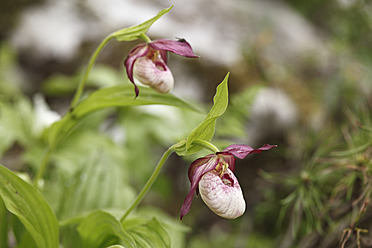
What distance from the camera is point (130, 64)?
744 mm

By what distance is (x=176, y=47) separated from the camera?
0.71 m

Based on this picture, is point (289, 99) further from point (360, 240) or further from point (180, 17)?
point (360, 240)

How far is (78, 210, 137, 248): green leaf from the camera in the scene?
2.34ft

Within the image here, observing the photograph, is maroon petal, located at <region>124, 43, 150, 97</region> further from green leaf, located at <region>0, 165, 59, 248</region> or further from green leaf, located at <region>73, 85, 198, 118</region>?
green leaf, located at <region>0, 165, 59, 248</region>

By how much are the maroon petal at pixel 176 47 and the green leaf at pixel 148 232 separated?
355 millimetres

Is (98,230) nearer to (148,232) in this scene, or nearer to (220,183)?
(148,232)

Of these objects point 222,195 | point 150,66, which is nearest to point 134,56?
point 150,66

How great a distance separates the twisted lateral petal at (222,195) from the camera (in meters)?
0.57

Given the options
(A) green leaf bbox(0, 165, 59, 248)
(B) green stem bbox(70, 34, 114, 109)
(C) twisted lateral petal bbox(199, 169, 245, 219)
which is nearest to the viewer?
(C) twisted lateral petal bbox(199, 169, 245, 219)

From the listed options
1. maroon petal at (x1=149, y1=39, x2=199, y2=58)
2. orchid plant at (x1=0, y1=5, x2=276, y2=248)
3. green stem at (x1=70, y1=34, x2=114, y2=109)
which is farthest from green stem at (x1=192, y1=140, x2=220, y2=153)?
green stem at (x1=70, y1=34, x2=114, y2=109)

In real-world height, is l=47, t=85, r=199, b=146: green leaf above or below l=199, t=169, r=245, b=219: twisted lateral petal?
above

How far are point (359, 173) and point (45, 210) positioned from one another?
760 mm

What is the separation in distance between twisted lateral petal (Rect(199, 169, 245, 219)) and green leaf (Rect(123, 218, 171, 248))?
17 cm

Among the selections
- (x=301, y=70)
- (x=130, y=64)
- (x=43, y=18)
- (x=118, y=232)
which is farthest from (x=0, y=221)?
(x=301, y=70)
